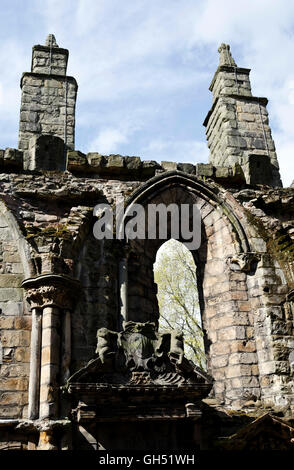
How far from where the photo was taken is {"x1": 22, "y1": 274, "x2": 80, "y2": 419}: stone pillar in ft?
18.8

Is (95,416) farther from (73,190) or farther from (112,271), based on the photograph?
(73,190)

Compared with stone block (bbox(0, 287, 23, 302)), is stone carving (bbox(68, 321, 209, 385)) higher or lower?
lower

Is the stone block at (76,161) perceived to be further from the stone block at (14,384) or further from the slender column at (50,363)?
the stone block at (14,384)

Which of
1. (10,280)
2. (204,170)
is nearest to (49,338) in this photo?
(10,280)

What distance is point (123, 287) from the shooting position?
6.95m

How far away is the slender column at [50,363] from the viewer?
18.6ft

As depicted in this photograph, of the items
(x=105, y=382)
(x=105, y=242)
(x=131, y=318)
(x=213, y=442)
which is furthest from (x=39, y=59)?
(x=213, y=442)

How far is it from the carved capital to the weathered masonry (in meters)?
0.02

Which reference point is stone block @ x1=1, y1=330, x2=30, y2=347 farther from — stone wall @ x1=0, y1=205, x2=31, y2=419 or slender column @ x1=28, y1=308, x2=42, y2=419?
slender column @ x1=28, y1=308, x2=42, y2=419

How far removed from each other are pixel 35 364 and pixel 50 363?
0.67 feet

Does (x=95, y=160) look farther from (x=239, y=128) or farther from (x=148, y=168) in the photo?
(x=239, y=128)

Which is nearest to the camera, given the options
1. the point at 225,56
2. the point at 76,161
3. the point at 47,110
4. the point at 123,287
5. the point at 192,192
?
the point at 123,287

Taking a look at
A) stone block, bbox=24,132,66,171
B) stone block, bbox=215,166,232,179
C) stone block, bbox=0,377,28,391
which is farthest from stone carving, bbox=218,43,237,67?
stone block, bbox=0,377,28,391

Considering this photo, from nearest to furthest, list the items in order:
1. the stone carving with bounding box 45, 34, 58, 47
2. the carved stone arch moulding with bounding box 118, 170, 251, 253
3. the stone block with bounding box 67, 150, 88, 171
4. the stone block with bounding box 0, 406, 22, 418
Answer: the stone block with bounding box 0, 406, 22, 418, the carved stone arch moulding with bounding box 118, 170, 251, 253, the stone block with bounding box 67, 150, 88, 171, the stone carving with bounding box 45, 34, 58, 47
